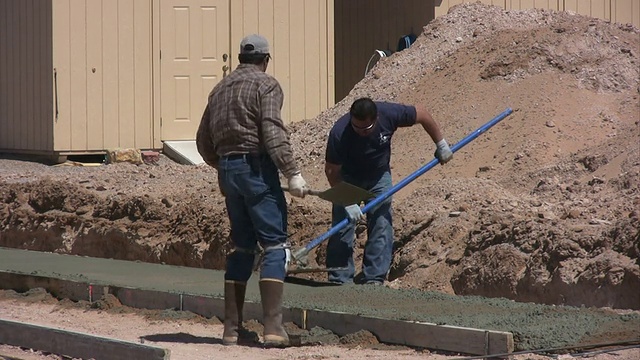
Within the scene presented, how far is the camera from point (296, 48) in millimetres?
18422

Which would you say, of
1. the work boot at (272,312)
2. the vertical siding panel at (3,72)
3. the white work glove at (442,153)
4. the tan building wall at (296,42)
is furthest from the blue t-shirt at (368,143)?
the vertical siding panel at (3,72)

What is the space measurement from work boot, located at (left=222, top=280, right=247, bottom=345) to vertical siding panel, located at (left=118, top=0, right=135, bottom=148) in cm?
1009

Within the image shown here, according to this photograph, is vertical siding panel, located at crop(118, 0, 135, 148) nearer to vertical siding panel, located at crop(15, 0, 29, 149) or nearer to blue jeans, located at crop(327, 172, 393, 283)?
vertical siding panel, located at crop(15, 0, 29, 149)

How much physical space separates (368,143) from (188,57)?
28.3ft

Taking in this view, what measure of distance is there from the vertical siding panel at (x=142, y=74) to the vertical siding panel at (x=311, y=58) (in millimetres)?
2389

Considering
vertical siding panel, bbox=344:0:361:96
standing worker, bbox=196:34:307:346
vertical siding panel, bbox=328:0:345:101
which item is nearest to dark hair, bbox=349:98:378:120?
standing worker, bbox=196:34:307:346

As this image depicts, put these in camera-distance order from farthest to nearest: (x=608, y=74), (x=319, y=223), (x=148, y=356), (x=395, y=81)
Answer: (x=395, y=81) → (x=608, y=74) → (x=319, y=223) → (x=148, y=356)

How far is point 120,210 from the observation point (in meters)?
14.2

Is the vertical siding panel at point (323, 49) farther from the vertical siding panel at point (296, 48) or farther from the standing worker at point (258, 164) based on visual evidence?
the standing worker at point (258, 164)

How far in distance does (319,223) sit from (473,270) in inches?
91.8

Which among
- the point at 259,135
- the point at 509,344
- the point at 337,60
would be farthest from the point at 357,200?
the point at 337,60

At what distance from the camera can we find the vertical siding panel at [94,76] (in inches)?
698

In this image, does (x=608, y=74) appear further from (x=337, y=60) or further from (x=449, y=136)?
(x=337, y=60)

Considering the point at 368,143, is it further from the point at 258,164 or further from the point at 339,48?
the point at 339,48
